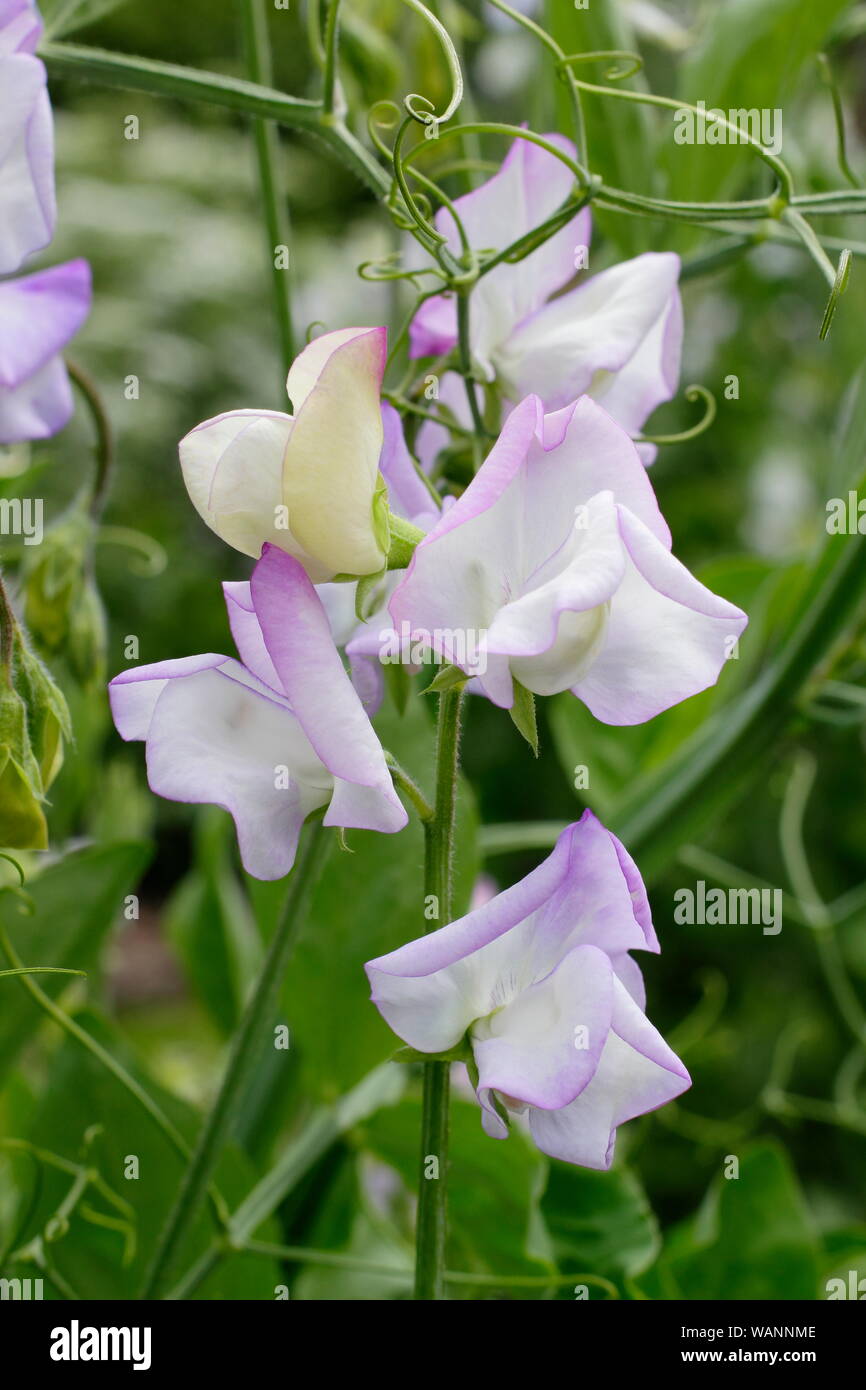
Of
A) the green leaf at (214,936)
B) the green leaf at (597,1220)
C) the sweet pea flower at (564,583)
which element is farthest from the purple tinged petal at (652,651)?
the green leaf at (214,936)

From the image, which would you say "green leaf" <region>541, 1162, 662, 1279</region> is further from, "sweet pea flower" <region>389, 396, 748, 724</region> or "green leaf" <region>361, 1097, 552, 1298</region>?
"sweet pea flower" <region>389, 396, 748, 724</region>

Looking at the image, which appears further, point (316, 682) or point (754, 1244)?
point (754, 1244)

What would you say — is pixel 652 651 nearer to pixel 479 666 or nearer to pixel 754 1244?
pixel 479 666

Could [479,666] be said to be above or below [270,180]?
below

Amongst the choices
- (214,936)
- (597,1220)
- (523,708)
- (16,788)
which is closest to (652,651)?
(523,708)
